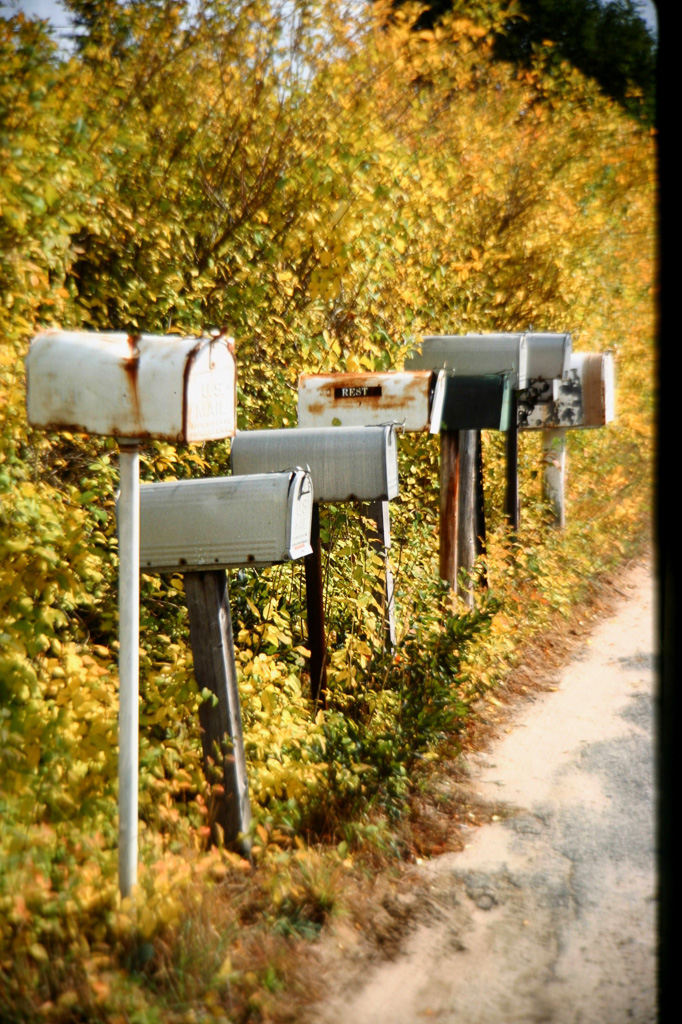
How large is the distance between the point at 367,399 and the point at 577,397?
3.09 m

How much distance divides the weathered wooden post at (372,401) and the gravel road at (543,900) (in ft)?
3.05

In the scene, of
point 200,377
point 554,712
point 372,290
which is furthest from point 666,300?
point 372,290

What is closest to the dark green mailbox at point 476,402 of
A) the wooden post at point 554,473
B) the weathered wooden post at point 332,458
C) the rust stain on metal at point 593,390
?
the weathered wooden post at point 332,458

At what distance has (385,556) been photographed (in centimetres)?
421

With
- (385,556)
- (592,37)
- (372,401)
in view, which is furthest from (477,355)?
(592,37)

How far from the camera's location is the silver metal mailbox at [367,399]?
13.7 ft

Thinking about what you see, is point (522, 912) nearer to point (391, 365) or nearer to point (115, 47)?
point (391, 365)

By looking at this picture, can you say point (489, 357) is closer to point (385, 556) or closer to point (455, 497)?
point (455, 497)

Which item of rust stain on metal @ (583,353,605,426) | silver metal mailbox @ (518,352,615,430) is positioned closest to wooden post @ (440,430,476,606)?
silver metal mailbox @ (518,352,615,430)

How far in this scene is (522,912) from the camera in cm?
272

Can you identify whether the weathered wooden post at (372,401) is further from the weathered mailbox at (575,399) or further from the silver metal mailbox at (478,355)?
the weathered mailbox at (575,399)

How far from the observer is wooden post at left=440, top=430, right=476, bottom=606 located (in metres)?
4.88

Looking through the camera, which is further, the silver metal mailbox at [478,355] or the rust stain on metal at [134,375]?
the silver metal mailbox at [478,355]

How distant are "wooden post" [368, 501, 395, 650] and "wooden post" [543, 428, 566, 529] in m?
3.51
